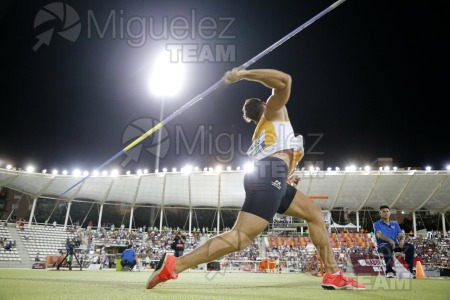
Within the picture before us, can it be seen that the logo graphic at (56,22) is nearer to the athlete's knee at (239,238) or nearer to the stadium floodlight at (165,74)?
the stadium floodlight at (165,74)

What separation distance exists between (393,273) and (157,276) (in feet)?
19.9

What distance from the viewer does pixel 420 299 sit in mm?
2820

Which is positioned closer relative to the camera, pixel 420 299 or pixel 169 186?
pixel 420 299

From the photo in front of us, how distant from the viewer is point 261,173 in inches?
119

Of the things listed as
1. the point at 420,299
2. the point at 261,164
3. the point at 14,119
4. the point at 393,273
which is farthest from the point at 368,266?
the point at 14,119

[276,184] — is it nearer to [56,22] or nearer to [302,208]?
[302,208]

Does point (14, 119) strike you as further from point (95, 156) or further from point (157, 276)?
point (157, 276)

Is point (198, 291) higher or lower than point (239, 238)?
lower

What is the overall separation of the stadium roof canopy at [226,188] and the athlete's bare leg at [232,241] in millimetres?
28291

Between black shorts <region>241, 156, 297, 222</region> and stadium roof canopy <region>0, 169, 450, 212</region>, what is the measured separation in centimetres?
2821

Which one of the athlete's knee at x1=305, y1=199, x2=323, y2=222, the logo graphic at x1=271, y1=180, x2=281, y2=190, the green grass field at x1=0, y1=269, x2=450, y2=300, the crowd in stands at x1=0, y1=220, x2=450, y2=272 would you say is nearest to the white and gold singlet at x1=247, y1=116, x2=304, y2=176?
the logo graphic at x1=271, y1=180, x2=281, y2=190

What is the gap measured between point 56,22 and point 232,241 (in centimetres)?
2007

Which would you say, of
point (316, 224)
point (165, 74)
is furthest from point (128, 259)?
point (165, 74)

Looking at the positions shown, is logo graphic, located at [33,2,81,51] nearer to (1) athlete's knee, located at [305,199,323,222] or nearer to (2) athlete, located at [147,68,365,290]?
(2) athlete, located at [147,68,365,290]
